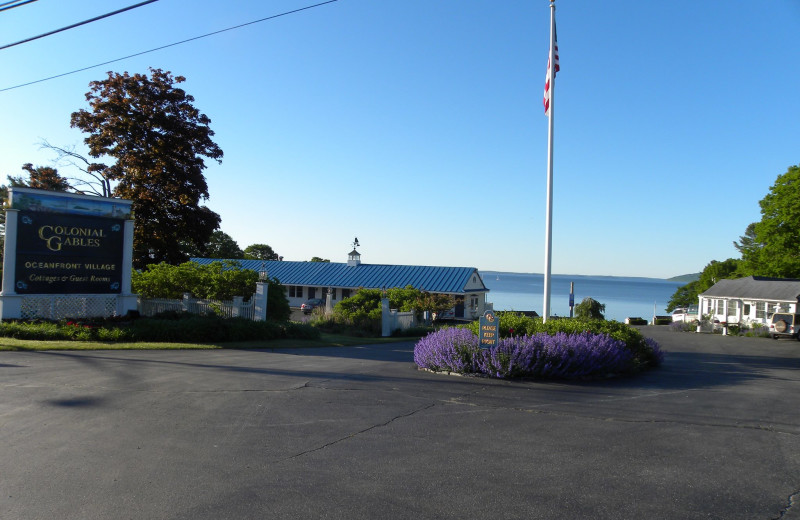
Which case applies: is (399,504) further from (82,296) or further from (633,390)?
(82,296)

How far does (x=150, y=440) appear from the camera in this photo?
7156 millimetres

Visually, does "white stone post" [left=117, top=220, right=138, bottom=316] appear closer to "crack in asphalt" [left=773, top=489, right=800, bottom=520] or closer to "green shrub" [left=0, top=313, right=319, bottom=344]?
"green shrub" [left=0, top=313, right=319, bottom=344]

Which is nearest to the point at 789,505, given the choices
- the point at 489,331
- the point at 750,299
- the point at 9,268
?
the point at 489,331

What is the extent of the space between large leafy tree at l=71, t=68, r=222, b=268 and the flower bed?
57.1ft

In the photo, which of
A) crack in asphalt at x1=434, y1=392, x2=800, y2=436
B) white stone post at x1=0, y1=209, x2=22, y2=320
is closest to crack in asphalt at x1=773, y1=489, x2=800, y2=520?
crack in asphalt at x1=434, y1=392, x2=800, y2=436

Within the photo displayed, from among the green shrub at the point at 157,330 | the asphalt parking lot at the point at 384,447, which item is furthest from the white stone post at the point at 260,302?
the asphalt parking lot at the point at 384,447

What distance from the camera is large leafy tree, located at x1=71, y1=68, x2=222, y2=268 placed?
26.2 m

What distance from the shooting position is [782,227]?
41.8 m

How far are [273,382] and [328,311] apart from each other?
1894cm

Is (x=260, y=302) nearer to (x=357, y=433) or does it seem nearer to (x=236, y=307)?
(x=236, y=307)

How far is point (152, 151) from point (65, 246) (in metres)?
8.75

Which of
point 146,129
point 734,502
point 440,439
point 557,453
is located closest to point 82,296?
point 146,129

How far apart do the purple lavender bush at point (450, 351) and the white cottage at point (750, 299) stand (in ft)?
102

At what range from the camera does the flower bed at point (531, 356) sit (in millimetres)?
11758
